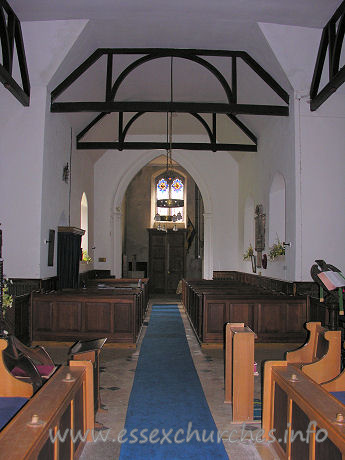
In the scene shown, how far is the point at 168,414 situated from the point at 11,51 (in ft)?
17.6

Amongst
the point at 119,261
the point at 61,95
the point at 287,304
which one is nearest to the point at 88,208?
the point at 119,261

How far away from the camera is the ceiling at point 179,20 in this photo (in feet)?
21.6

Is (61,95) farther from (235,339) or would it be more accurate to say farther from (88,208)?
(235,339)

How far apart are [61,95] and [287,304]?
19.0 ft

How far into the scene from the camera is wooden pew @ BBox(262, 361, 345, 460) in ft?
7.07

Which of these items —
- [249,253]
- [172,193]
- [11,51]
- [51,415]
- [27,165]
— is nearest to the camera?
[51,415]

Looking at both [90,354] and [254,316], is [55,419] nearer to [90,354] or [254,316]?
[90,354]

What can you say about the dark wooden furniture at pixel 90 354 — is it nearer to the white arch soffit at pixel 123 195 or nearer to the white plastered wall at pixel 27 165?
the white plastered wall at pixel 27 165

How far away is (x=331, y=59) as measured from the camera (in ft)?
21.6

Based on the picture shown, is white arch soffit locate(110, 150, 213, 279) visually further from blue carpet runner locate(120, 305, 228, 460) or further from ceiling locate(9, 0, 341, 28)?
blue carpet runner locate(120, 305, 228, 460)

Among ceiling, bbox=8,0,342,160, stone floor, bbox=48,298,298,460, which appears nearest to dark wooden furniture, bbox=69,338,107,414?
stone floor, bbox=48,298,298,460

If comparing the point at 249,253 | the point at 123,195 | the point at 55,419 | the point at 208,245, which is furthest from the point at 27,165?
the point at 208,245

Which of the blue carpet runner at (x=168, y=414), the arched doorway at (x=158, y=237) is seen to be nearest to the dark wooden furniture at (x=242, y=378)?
the blue carpet runner at (x=168, y=414)

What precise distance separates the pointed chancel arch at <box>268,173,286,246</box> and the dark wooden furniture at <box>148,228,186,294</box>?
26.0ft
